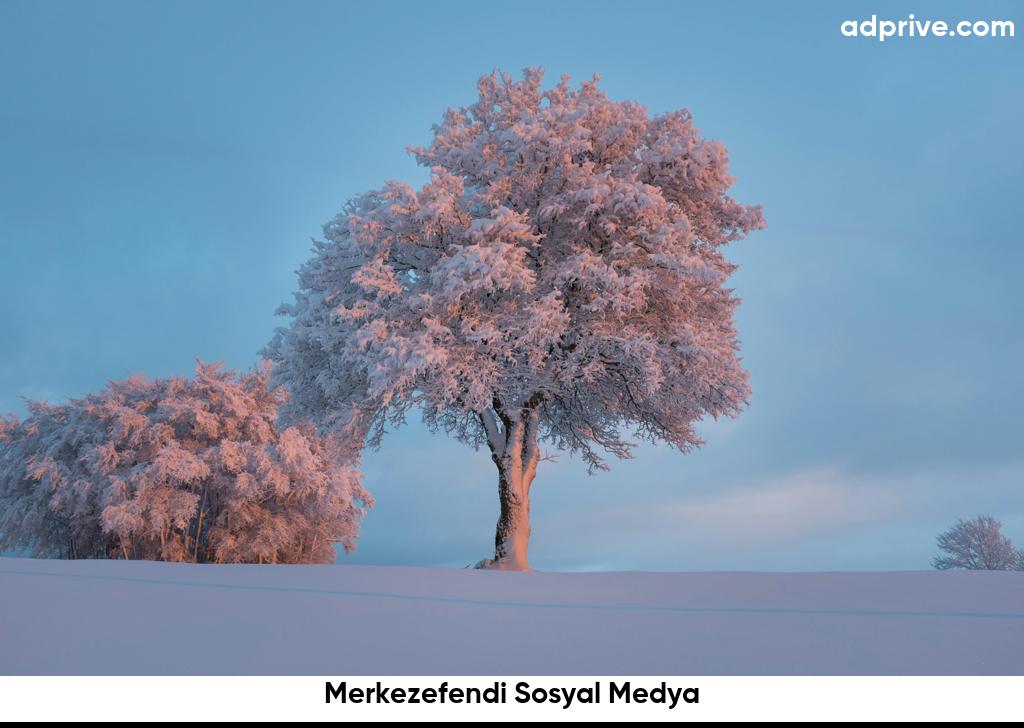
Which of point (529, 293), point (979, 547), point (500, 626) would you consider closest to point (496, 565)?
point (529, 293)

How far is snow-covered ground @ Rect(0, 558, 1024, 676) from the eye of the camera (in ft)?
24.1

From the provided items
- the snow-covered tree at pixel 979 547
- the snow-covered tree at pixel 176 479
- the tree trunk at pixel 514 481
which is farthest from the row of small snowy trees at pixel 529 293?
the snow-covered tree at pixel 979 547

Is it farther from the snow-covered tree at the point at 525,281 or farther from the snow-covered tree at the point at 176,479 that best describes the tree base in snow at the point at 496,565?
the snow-covered tree at the point at 176,479

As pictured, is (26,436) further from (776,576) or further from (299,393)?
(776,576)

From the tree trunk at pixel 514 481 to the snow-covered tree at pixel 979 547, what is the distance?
3517cm

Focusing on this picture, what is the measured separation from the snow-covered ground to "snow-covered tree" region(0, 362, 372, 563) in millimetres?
18050

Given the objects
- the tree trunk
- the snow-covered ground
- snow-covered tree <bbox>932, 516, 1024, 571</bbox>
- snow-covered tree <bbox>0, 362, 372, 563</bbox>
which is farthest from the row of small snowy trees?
snow-covered tree <bbox>932, 516, 1024, 571</bbox>

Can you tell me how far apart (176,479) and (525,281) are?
70.1ft

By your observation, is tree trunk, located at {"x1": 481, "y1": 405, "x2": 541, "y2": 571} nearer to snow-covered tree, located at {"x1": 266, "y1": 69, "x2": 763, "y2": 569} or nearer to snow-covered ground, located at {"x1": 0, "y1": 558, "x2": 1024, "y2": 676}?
snow-covered tree, located at {"x1": 266, "y1": 69, "x2": 763, "y2": 569}

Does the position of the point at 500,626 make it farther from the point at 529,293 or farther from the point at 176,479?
the point at 176,479

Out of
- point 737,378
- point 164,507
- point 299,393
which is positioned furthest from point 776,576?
point 164,507

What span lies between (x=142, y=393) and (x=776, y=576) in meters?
30.3

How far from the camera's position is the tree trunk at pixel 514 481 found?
1867 centimetres

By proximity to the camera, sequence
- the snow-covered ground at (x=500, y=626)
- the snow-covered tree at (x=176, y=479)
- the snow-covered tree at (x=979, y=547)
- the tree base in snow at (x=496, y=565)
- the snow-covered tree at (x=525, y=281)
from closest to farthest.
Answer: the snow-covered ground at (x=500, y=626) → the snow-covered tree at (x=525, y=281) → the tree base in snow at (x=496, y=565) → the snow-covered tree at (x=176, y=479) → the snow-covered tree at (x=979, y=547)
